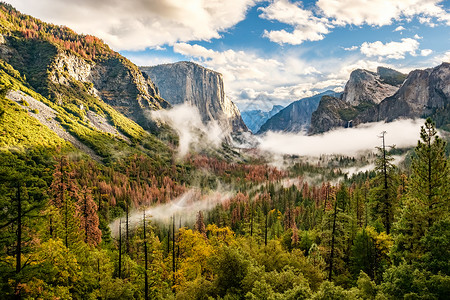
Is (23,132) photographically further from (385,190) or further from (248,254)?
(385,190)

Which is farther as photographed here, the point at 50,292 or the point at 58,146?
the point at 58,146

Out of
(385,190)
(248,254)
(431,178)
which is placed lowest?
(248,254)

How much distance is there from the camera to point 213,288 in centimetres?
2578

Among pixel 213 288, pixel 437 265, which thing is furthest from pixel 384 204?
pixel 213 288

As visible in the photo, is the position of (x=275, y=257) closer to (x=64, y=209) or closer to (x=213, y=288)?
(x=213, y=288)

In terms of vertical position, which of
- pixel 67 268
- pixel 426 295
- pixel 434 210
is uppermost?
pixel 434 210

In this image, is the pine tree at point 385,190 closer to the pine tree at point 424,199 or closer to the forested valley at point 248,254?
the forested valley at point 248,254

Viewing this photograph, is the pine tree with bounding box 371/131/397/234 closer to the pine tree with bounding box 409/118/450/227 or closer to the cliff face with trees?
the cliff face with trees

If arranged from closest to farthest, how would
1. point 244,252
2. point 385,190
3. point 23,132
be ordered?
point 244,252 → point 385,190 → point 23,132

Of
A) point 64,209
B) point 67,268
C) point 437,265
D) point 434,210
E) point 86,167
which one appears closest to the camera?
point 437,265

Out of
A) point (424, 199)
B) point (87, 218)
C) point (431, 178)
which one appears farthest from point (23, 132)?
point (431, 178)

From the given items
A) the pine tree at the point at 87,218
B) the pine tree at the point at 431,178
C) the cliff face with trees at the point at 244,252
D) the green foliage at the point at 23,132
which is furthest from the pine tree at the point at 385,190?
the green foliage at the point at 23,132

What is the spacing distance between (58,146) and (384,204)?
6909 inches

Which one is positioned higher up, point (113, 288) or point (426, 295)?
point (426, 295)
